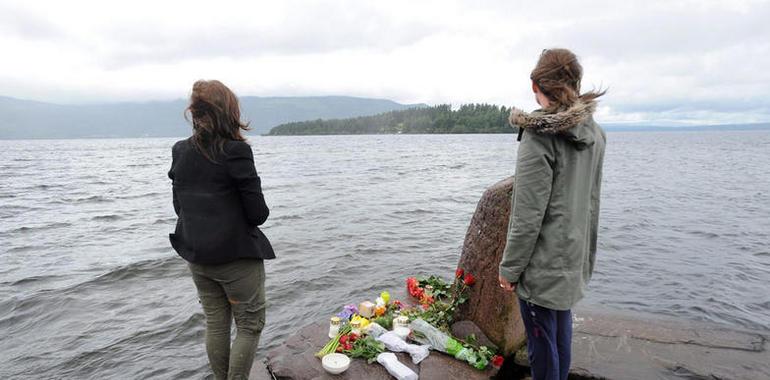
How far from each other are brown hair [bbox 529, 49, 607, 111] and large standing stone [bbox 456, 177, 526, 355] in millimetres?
2149

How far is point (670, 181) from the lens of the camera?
30.7m

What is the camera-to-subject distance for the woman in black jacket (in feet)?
11.7

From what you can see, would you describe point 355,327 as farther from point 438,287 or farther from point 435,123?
point 435,123

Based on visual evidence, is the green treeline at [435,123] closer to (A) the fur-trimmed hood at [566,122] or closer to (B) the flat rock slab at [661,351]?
(B) the flat rock slab at [661,351]

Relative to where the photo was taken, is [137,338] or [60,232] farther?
[60,232]

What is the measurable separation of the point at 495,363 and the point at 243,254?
328 cm

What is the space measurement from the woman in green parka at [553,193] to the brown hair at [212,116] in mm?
2216

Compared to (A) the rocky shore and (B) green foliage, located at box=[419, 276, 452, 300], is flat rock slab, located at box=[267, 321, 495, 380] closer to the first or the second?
(A) the rocky shore

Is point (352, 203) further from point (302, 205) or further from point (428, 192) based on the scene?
point (428, 192)

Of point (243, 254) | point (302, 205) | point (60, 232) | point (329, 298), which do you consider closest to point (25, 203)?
point (60, 232)

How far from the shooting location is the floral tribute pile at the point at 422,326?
5.38 m

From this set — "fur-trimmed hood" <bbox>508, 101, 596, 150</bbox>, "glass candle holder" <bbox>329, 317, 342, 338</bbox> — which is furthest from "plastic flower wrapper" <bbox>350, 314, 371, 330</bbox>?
"fur-trimmed hood" <bbox>508, 101, 596, 150</bbox>

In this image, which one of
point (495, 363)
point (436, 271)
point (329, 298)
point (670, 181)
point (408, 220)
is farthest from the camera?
point (670, 181)

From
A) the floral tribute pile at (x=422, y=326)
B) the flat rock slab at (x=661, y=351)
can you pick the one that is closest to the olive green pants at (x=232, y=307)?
the floral tribute pile at (x=422, y=326)
